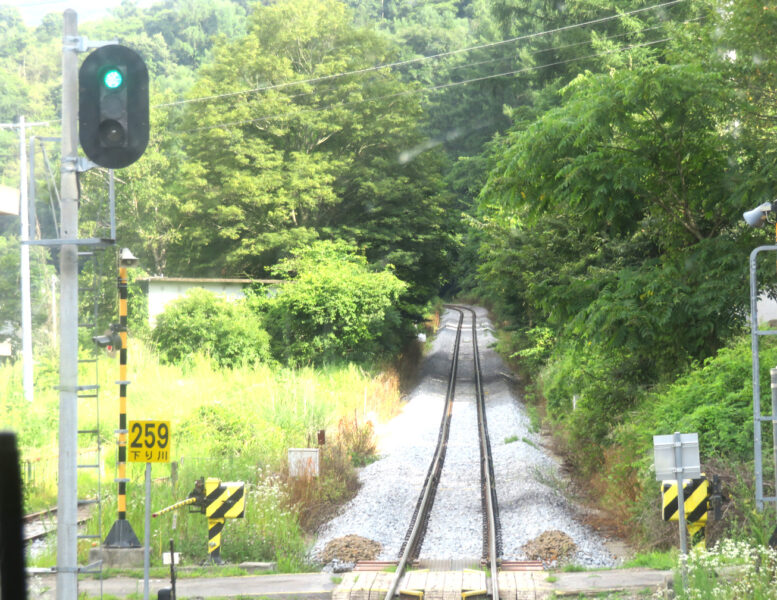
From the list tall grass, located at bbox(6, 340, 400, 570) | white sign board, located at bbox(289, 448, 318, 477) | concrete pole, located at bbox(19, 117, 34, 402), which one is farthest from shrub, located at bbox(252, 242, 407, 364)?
white sign board, located at bbox(289, 448, 318, 477)

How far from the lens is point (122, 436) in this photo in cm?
1034

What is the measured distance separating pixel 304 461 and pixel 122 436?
15.2 feet

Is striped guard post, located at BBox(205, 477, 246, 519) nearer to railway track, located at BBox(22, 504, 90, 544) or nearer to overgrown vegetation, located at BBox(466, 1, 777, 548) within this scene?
railway track, located at BBox(22, 504, 90, 544)

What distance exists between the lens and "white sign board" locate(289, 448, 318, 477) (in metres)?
14.4

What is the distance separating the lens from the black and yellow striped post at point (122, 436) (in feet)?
34.0

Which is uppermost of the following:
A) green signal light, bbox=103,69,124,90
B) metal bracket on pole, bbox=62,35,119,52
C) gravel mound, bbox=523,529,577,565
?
metal bracket on pole, bbox=62,35,119,52

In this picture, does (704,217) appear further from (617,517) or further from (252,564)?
(252,564)

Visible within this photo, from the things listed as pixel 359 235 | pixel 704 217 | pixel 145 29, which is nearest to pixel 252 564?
pixel 704 217

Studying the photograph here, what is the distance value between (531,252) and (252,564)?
15.5 metres

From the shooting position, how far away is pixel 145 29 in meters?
73.6

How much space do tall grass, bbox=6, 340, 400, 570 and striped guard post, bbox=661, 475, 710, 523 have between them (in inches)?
191

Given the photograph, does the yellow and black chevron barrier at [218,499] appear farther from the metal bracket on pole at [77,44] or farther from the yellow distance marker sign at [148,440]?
the metal bracket on pole at [77,44]

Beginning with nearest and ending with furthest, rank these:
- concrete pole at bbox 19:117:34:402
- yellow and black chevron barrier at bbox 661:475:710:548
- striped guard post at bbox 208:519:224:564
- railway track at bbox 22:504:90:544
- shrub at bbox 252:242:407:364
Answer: yellow and black chevron barrier at bbox 661:475:710:548, striped guard post at bbox 208:519:224:564, railway track at bbox 22:504:90:544, concrete pole at bbox 19:117:34:402, shrub at bbox 252:242:407:364

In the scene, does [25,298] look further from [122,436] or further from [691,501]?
[691,501]
